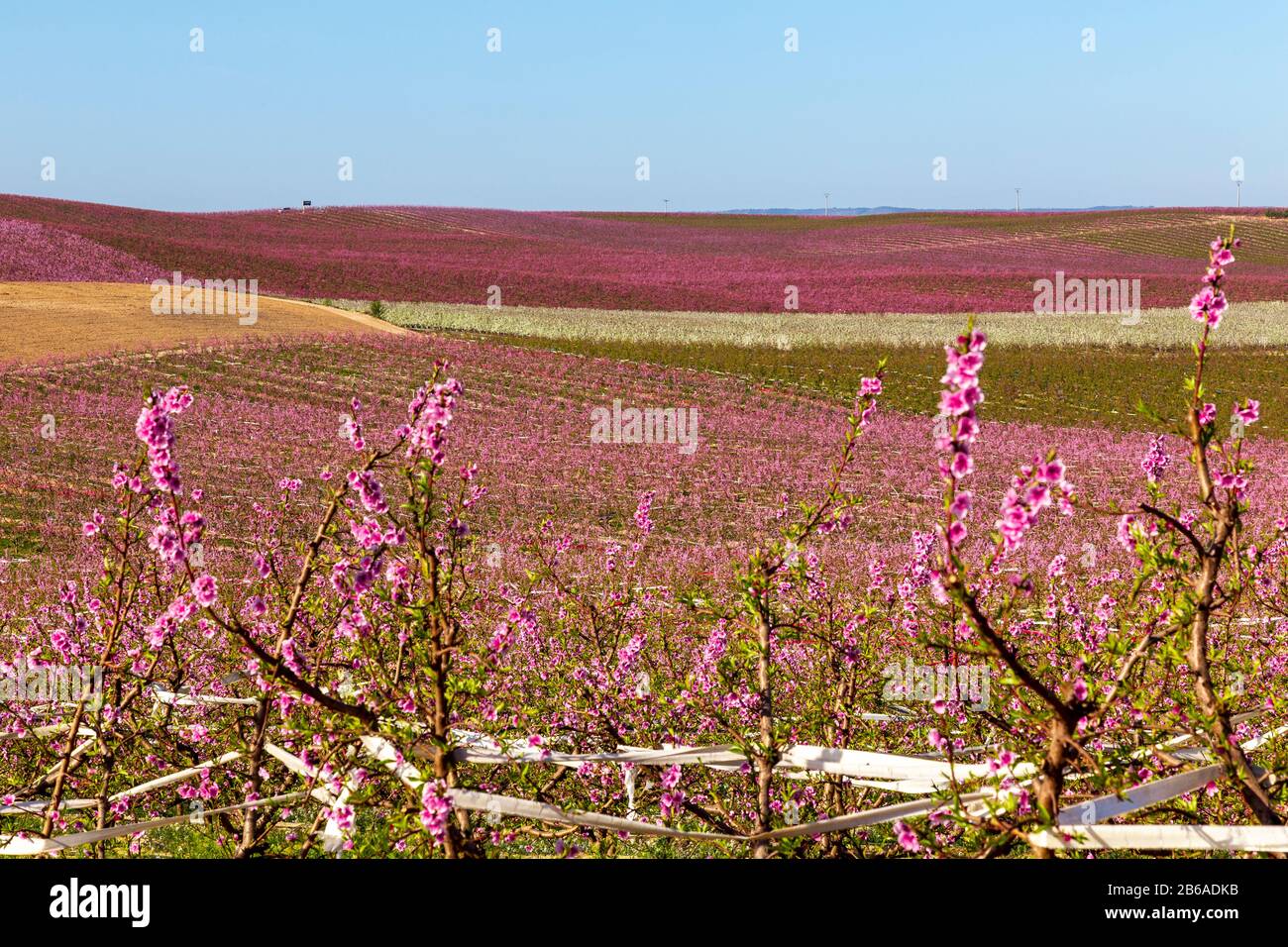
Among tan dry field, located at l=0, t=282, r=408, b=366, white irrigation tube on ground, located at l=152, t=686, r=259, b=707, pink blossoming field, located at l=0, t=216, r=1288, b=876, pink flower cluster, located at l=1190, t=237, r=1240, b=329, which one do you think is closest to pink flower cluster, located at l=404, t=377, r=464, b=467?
pink blossoming field, located at l=0, t=216, r=1288, b=876

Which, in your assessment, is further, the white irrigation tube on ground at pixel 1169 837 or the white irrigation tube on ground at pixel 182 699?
the white irrigation tube on ground at pixel 182 699

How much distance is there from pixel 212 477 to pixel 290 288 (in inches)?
1690

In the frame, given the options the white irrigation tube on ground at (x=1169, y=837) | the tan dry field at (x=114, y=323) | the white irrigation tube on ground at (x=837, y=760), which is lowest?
the white irrigation tube on ground at (x=837, y=760)

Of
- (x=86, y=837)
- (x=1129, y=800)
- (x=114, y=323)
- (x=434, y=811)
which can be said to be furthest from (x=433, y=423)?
(x=114, y=323)

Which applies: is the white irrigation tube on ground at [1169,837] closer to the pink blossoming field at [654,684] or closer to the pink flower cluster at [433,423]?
the pink blossoming field at [654,684]

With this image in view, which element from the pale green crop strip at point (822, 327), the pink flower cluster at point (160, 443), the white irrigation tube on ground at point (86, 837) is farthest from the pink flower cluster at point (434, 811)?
the pale green crop strip at point (822, 327)

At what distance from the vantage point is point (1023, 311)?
62.0 metres

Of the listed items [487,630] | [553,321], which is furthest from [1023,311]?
[487,630]

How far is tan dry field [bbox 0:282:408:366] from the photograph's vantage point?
3272 cm

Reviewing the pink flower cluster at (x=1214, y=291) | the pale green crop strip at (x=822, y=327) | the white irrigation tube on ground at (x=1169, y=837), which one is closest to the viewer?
the white irrigation tube on ground at (x=1169, y=837)

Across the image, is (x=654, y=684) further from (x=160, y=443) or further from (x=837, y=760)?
(x=160, y=443)

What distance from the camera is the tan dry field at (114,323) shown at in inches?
1288

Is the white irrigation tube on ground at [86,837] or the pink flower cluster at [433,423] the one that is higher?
the pink flower cluster at [433,423]

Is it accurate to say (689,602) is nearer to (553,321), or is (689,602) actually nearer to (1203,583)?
(1203,583)
